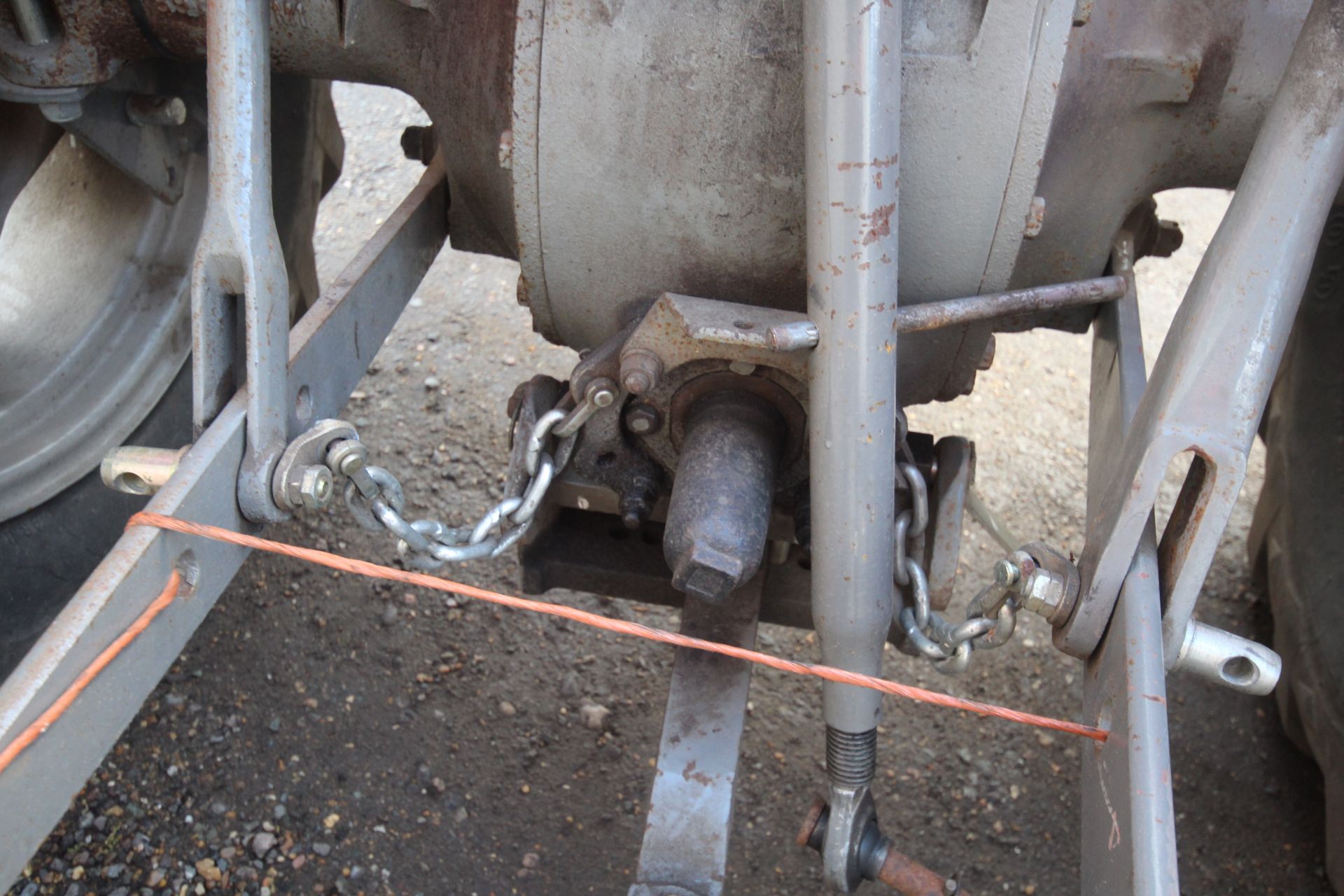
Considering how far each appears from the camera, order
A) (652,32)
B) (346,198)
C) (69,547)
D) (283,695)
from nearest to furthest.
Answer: (652,32) < (69,547) < (283,695) < (346,198)

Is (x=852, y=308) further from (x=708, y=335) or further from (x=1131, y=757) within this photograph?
(x=1131, y=757)

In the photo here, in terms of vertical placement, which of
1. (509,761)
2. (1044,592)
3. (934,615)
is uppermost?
(1044,592)

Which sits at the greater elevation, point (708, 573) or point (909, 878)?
point (708, 573)

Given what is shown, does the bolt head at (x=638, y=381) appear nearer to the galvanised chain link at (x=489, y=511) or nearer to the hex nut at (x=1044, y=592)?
the galvanised chain link at (x=489, y=511)

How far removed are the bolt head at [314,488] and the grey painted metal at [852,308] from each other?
0.39 meters

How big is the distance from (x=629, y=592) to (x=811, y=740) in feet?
1.51

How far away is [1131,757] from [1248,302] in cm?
34

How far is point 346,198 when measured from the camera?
277 centimetres

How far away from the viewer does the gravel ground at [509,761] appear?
147 cm

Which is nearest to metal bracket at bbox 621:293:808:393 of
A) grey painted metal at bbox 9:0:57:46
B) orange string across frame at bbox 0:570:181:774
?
orange string across frame at bbox 0:570:181:774

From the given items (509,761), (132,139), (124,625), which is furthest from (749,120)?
(509,761)

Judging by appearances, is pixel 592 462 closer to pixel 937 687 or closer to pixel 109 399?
pixel 109 399

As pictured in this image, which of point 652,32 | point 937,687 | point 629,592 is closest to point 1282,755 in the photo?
point 937,687

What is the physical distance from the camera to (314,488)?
0.95 meters
